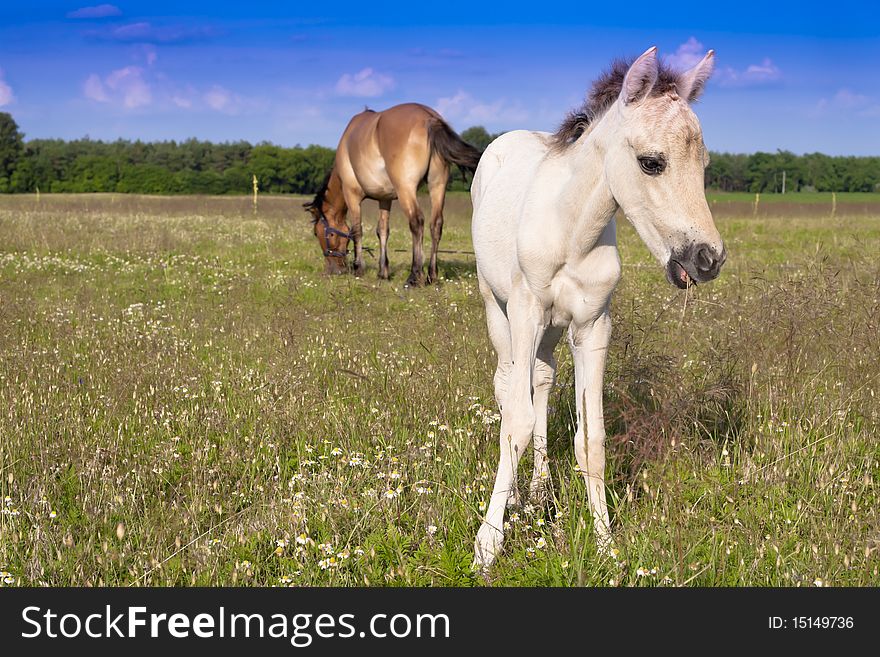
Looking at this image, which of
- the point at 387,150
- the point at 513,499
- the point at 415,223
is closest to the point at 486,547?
the point at 513,499

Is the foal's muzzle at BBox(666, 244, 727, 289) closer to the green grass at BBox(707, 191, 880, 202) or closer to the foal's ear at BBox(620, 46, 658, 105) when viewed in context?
the foal's ear at BBox(620, 46, 658, 105)

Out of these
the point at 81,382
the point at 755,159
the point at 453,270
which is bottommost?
the point at 81,382

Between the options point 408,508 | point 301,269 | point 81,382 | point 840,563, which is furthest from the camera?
point 301,269

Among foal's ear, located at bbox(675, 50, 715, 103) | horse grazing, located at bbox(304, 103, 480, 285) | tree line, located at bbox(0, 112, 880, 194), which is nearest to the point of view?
foal's ear, located at bbox(675, 50, 715, 103)

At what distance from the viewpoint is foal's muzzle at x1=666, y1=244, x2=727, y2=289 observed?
2846 mm

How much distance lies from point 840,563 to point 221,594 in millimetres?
2740

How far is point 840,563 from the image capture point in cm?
328

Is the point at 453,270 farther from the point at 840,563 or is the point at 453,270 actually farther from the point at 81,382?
the point at 840,563

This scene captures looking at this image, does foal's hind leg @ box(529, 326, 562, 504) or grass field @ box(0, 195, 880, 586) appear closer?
grass field @ box(0, 195, 880, 586)

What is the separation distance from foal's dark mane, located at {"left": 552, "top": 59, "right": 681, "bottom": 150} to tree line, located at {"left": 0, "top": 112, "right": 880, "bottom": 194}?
252 ft

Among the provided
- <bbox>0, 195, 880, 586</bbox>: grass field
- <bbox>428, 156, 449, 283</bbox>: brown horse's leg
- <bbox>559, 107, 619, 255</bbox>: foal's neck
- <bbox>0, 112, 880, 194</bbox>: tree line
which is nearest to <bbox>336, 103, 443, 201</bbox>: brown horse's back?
<bbox>428, 156, 449, 283</bbox>: brown horse's leg

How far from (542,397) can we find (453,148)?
8.44 m

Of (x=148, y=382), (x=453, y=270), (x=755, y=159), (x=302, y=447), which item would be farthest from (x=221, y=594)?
(x=755, y=159)

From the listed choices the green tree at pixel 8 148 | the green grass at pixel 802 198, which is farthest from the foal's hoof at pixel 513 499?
the green tree at pixel 8 148
